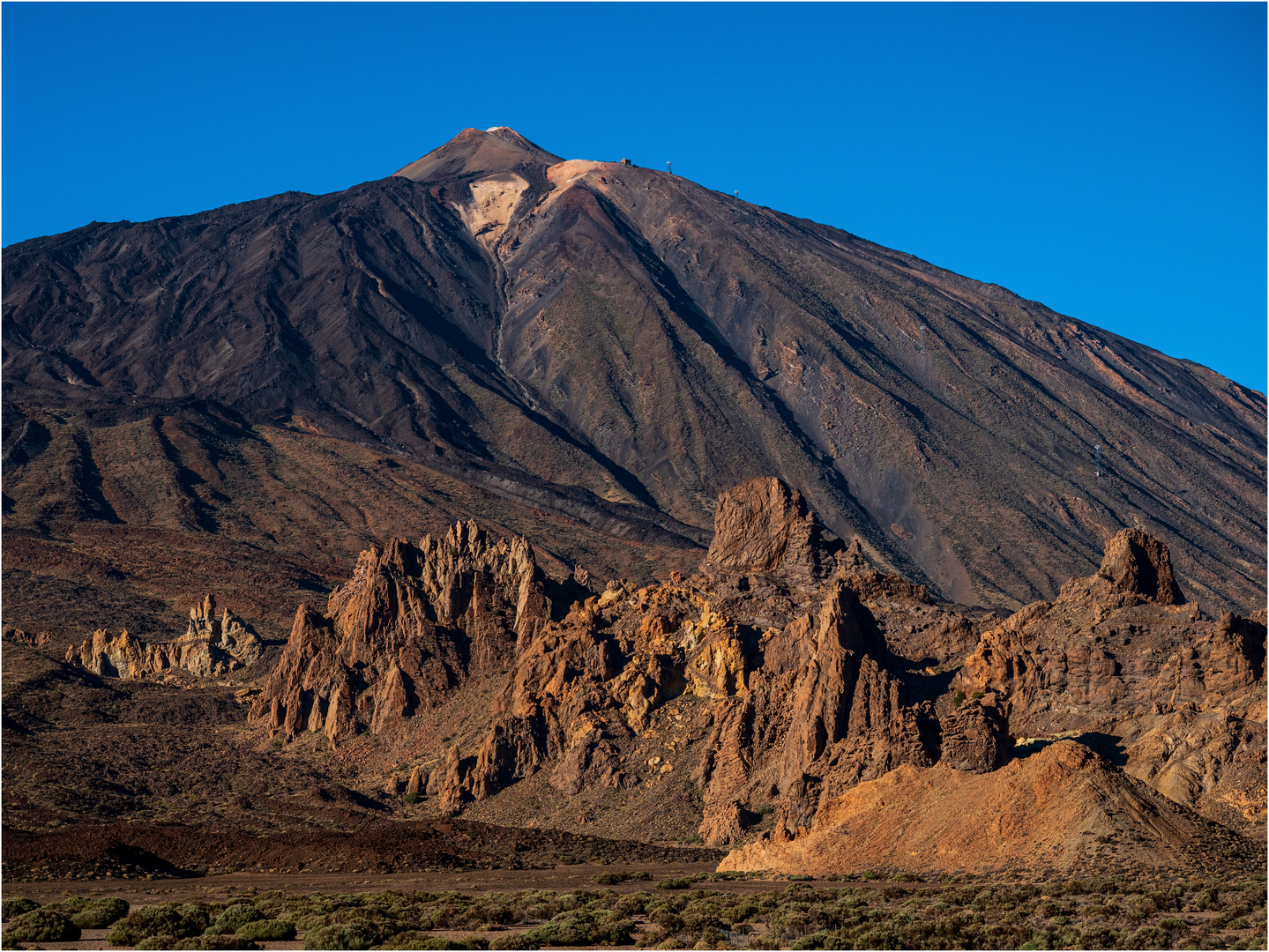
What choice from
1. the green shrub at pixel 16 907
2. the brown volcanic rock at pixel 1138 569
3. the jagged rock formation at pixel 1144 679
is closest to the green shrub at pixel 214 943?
the green shrub at pixel 16 907

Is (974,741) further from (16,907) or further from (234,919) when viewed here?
(16,907)

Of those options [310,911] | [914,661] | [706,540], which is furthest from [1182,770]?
[706,540]

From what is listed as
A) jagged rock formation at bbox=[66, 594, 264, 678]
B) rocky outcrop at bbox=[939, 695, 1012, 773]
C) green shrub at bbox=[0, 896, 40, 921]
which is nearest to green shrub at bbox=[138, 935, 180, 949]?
green shrub at bbox=[0, 896, 40, 921]

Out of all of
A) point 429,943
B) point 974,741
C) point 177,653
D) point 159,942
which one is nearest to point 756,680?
point 974,741

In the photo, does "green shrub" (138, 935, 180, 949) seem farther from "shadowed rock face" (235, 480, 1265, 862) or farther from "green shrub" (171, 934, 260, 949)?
"shadowed rock face" (235, 480, 1265, 862)

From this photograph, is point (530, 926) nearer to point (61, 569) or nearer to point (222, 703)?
point (222, 703)

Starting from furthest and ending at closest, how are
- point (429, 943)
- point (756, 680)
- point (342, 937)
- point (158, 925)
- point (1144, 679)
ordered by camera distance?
point (1144, 679), point (756, 680), point (158, 925), point (342, 937), point (429, 943)
